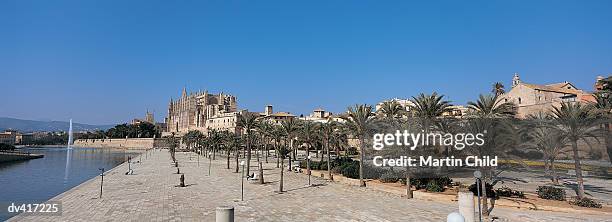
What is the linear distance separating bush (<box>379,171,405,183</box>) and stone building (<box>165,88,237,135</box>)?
364 feet

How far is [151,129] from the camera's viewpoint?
161 metres

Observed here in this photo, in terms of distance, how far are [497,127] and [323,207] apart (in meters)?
9.33

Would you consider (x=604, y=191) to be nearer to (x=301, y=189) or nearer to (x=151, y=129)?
(x=301, y=189)

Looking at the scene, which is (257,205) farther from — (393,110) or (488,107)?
(393,110)

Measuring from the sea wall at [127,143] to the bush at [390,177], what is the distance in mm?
117485

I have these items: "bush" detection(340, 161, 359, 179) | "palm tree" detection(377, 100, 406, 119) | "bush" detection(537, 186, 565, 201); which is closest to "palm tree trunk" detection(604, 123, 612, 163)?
"bush" detection(537, 186, 565, 201)

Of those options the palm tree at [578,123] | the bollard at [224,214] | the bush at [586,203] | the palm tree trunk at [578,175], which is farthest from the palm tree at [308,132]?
the bollard at [224,214]

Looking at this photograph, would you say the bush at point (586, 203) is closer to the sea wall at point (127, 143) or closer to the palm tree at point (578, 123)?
the palm tree at point (578, 123)

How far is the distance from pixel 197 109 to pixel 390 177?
5444 inches

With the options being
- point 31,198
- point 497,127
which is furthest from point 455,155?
point 31,198

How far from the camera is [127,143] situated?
5571 inches

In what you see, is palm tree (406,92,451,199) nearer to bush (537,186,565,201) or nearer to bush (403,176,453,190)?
bush (403,176,453,190)

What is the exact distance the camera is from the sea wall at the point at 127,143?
13025cm

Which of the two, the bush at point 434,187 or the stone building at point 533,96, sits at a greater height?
the stone building at point 533,96
